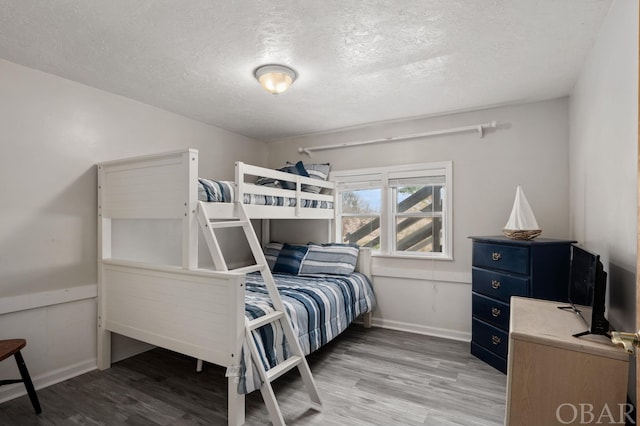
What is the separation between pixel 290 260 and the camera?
3.81m

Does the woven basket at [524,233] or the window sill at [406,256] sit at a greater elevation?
the woven basket at [524,233]

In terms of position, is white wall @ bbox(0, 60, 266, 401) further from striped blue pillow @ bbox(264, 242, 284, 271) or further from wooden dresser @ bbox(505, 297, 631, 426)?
wooden dresser @ bbox(505, 297, 631, 426)

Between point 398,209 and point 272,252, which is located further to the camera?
point 272,252

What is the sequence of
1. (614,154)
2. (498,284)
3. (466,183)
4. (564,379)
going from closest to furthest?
(564,379) < (614,154) < (498,284) < (466,183)

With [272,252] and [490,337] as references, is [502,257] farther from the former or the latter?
[272,252]

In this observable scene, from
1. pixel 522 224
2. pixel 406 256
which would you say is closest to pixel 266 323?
pixel 406 256

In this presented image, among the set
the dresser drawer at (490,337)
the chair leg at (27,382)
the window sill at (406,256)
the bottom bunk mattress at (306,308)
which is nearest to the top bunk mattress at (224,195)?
the bottom bunk mattress at (306,308)

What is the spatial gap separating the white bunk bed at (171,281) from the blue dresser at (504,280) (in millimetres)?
1939

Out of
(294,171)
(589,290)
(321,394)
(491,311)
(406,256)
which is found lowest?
(321,394)

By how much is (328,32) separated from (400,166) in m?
1.99

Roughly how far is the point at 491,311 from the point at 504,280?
0.31 meters

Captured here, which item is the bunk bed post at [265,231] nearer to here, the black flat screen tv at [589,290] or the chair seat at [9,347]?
the chair seat at [9,347]

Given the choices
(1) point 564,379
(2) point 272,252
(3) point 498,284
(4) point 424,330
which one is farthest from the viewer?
(2) point 272,252

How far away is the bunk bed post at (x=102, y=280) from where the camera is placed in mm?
2646
